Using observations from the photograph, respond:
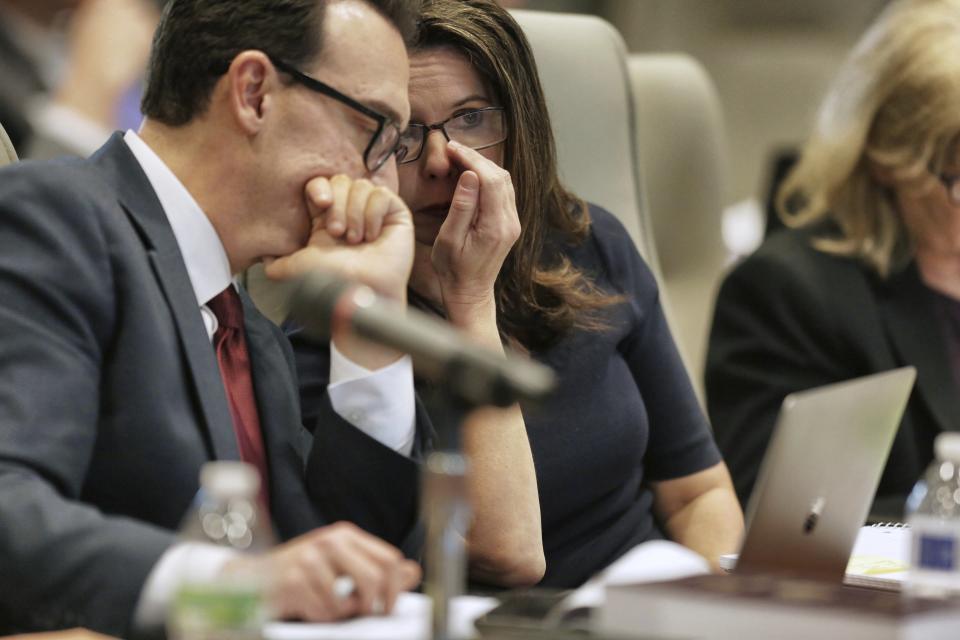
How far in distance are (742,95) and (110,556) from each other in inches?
A: 209

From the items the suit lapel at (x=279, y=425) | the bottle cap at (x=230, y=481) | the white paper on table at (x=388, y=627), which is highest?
the bottle cap at (x=230, y=481)

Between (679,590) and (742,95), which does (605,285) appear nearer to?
(679,590)

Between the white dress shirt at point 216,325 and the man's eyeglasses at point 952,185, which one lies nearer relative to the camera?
the white dress shirt at point 216,325

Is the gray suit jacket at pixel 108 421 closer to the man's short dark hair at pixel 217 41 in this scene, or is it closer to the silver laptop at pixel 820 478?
the man's short dark hair at pixel 217 41

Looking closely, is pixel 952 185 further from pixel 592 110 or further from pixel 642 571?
pixel 642 571

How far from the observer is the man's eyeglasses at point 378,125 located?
1.44 metres

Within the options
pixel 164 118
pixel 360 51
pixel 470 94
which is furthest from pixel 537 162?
pixel 164 118

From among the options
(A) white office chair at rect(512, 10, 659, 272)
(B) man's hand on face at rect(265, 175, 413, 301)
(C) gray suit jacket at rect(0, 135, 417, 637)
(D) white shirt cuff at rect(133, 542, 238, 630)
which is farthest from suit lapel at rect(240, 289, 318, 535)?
(A) white office chair at rect(512, 10, 659, 272)

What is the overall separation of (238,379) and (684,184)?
148 cm

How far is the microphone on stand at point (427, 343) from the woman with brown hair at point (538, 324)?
746mm

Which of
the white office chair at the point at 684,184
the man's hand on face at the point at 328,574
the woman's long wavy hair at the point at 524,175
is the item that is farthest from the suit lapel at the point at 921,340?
the man's hand on face at the point at 328,574

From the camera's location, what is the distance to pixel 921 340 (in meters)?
2.44

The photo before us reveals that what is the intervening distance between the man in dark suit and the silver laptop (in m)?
0.31

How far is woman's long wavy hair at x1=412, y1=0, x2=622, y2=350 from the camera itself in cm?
178
